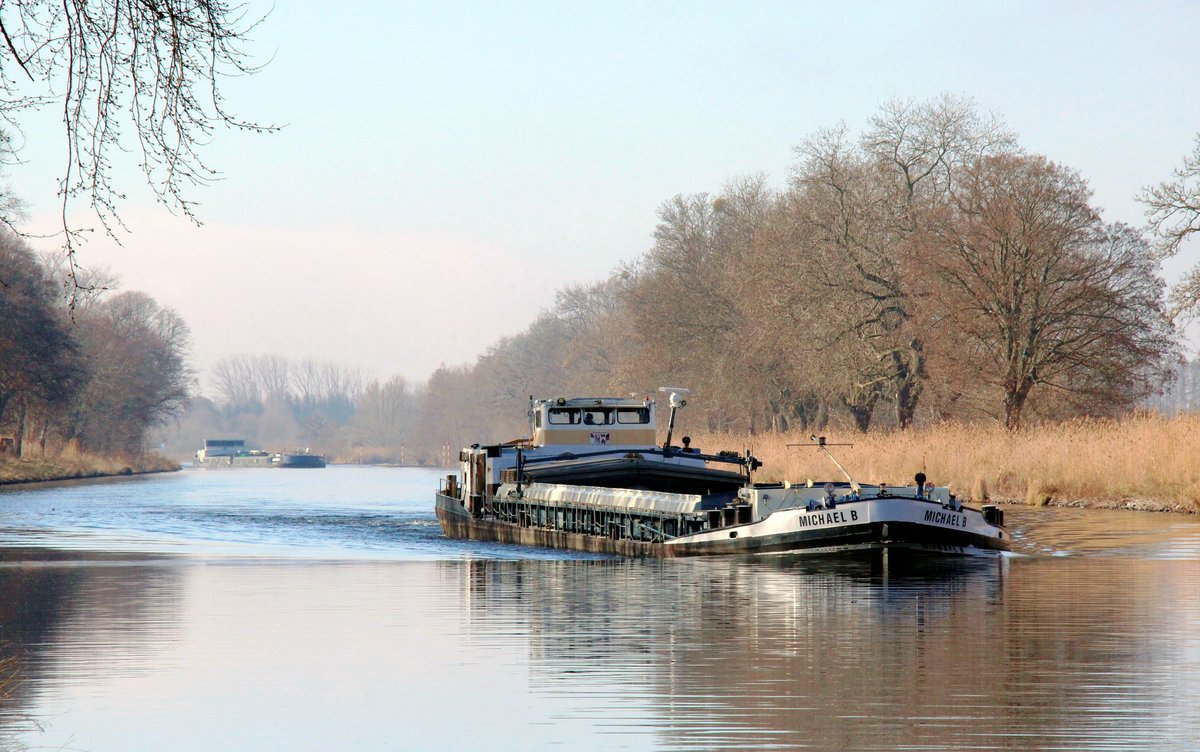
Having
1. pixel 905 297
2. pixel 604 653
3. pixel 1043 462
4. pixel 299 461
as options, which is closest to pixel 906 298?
pixel 905 297

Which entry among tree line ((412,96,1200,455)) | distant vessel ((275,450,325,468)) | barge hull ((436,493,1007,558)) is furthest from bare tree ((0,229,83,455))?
distant vessel ((275,450,325,468))

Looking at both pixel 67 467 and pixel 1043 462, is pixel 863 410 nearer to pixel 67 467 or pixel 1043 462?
pixel 1043 462

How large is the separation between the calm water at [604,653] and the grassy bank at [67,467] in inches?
1954

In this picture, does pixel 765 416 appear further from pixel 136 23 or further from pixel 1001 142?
pixel 136 23

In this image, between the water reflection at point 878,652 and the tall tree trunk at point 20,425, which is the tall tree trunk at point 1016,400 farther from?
the tall tree trunk at point 20,425

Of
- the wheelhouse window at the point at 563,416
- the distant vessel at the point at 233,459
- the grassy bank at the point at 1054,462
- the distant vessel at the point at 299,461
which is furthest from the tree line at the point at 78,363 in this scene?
the distant vessel at the point at 233,459

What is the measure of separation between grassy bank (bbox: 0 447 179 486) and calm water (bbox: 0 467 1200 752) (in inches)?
1954

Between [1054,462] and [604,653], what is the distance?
95.9 feet

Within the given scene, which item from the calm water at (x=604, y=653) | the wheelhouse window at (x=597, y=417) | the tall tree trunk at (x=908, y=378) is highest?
the tall tree trunk at (x=908, y=378)

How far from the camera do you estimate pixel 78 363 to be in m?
75.3

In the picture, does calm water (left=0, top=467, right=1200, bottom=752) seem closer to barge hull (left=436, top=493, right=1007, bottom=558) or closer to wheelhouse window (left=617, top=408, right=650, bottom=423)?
barge hull (left=436, top=493, right=1007, bottom=558)

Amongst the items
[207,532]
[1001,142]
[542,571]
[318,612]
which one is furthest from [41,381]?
[318,612]

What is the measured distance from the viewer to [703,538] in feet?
81.0

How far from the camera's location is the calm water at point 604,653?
365 inches
